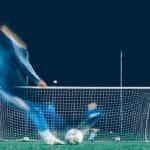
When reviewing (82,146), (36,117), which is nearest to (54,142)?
(82,146)

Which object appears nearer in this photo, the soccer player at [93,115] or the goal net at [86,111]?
the goal net at [86,111]

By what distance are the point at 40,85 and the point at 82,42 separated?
0.91m

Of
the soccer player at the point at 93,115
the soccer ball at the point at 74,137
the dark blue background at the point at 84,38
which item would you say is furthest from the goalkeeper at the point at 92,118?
the dark blue background at the point at 84,38

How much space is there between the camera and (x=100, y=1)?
16.2 meters

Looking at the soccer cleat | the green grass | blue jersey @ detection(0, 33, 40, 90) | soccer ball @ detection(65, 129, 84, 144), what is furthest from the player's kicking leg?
blue jersey @ detection(0, 33, 40, 90)

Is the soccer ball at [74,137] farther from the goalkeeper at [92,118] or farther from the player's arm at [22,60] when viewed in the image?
the player's arm at [22,60]

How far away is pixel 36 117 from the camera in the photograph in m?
15.3

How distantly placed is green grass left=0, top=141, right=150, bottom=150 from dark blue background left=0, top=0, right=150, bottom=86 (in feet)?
5.65

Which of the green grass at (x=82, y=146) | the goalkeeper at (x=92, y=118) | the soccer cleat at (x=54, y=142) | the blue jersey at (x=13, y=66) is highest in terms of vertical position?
the blue jersey at (x=13, y=66)

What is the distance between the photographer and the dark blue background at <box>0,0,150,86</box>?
16.2 metres

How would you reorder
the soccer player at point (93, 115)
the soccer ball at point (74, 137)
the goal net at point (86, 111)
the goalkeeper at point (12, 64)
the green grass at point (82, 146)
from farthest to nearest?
the goalkeeper at point (12, 64), the soccer player at point (93, 115), the goal net at point (86, 111), the soccer ball at point (74, 137), the green grass at point (82, 146)

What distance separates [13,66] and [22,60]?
0.17 meters

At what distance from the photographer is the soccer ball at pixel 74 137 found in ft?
47.9

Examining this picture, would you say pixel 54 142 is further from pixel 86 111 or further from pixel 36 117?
pixel 86 111
